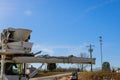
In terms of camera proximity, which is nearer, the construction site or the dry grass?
the construction site

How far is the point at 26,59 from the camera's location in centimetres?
1077

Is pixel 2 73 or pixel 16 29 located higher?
pixel 16 29

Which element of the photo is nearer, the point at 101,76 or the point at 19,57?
the point at 19,57

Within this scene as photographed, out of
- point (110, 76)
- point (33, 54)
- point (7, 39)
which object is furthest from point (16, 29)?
point (110, 76)

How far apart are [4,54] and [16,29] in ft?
3.68

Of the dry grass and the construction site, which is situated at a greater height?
the construction site

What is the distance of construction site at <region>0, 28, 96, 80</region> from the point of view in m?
10.7

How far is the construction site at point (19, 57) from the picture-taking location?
423 inches

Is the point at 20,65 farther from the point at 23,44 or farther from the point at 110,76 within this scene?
the point at 110,76

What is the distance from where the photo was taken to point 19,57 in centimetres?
1087

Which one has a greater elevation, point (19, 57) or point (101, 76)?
point (19, 57)

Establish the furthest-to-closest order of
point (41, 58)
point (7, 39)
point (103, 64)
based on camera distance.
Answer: point (103, 64) < point (7, 39) < point (41, 58)

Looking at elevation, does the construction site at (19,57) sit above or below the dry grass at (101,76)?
above

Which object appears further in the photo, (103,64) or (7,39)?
(103,64)
